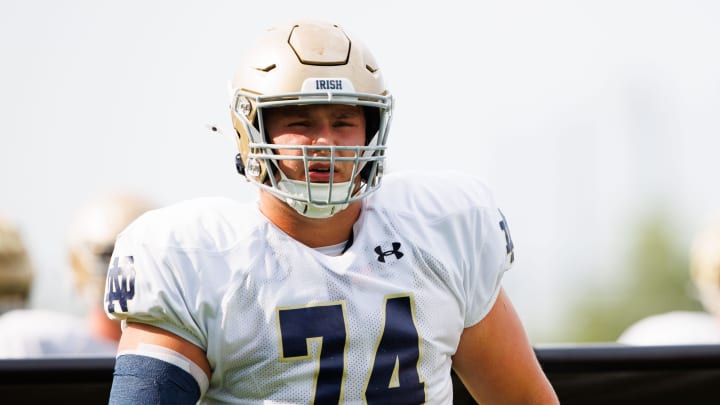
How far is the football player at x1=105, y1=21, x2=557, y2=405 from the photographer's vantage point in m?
2.78

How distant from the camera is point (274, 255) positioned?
2.87 metres

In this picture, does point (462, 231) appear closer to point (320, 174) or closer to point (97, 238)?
point (320, 174)

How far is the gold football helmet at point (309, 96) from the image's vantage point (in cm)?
285

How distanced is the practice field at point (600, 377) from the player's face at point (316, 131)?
43.1 inches

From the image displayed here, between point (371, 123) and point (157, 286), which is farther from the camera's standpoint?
point (371, 123)

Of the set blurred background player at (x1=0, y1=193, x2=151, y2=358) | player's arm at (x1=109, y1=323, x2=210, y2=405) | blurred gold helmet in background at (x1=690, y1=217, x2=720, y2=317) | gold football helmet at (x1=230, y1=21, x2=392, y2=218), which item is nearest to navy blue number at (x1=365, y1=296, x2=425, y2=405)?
gold football helmet at (x1=230, y1=21, x2=392, y2=218)

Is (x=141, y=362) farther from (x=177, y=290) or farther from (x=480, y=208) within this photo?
(x=480, y=208)

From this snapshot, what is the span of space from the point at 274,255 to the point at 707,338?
2493 millimetres

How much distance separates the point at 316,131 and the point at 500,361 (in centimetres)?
66

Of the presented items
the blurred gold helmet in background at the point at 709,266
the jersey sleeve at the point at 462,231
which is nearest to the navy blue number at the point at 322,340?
the jersey sleeve at the point at 462,231

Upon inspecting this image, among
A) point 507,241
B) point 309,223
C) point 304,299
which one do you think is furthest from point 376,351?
point 507,241

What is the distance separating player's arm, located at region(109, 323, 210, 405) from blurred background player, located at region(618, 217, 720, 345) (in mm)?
2512

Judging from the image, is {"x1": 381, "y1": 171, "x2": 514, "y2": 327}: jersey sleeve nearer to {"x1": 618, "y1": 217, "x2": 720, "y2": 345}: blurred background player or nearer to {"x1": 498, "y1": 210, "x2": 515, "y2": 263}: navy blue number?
{"x1": 498, "y1": 210, "x2": 515, "y2": 263}: navy blue number

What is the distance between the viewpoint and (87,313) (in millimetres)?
5027
